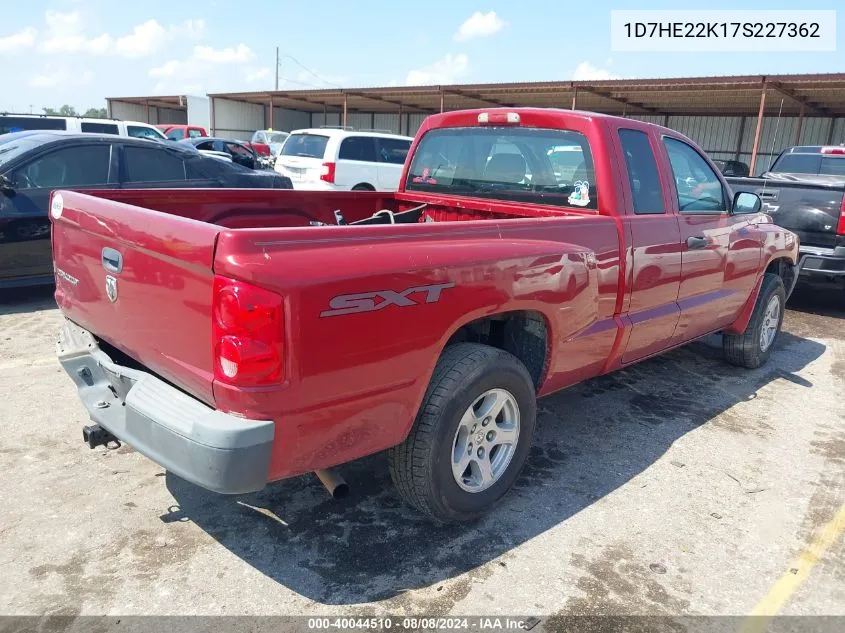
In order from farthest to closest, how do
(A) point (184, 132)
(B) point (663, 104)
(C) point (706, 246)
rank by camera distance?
(A) point (184, 132) < (B) point (663, 104) < (C) point (706, 246)

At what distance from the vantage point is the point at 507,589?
2654mm

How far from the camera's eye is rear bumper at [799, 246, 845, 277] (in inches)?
287

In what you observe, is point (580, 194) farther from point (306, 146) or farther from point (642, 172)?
point (306, 146)

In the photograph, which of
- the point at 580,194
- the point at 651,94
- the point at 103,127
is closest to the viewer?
the point at 580,194

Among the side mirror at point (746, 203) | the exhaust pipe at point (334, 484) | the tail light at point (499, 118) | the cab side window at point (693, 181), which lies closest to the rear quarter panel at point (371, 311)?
the exhaust pipe at point (334, 484)

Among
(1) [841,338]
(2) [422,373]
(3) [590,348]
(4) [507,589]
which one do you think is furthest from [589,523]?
(1) [841,338]

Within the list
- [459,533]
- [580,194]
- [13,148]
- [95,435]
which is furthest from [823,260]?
[13,148]

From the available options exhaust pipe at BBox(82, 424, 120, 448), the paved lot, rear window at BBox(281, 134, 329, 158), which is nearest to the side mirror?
the paved lot

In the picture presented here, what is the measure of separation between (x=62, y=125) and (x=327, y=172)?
5.49 meters

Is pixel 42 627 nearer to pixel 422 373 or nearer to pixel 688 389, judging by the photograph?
pixel 422 373

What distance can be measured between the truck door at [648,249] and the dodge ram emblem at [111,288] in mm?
2616

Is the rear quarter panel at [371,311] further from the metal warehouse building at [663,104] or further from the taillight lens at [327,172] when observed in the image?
the metal warehouse building at [663,104]

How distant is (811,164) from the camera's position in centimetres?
1047

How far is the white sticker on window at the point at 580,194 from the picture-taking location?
3.70 metres
